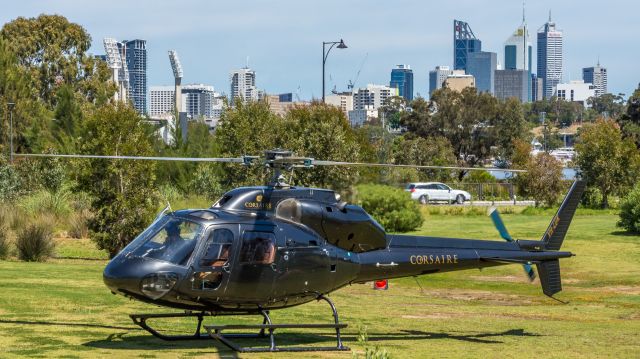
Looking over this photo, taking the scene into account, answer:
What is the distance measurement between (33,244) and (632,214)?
79.2 ft

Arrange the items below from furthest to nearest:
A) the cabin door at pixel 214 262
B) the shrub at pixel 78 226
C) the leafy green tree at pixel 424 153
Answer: the leafy green tree at pixel 424 153 < the shrub at pixel 78 226 < the cabin door at pixel 214 262

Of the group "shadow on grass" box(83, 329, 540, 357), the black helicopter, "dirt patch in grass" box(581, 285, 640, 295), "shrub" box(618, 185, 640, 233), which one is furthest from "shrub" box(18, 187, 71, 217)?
the black helicopter

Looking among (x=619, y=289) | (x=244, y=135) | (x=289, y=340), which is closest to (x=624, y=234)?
(x=619, y=289)

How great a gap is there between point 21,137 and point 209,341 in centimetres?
5109

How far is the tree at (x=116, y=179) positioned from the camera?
33.8 meters

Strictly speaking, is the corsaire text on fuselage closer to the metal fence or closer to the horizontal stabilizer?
the horizontal stabilizer

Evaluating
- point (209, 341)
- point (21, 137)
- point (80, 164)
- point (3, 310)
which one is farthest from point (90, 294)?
point (21, 137)

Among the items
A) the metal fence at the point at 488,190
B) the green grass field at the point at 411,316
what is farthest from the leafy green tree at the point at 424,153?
the green grass field at the point at 411,316

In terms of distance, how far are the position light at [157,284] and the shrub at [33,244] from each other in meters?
18.2

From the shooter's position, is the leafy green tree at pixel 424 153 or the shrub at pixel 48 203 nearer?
the shrub at pixel 48 203

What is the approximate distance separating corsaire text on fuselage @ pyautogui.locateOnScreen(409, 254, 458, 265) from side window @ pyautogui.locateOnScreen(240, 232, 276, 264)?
116 inches

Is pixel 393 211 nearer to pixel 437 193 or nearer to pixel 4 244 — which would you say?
pixel 4 244

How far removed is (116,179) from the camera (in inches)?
1348

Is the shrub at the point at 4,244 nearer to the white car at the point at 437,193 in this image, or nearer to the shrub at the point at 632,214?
the shrub at the point at 632,214
